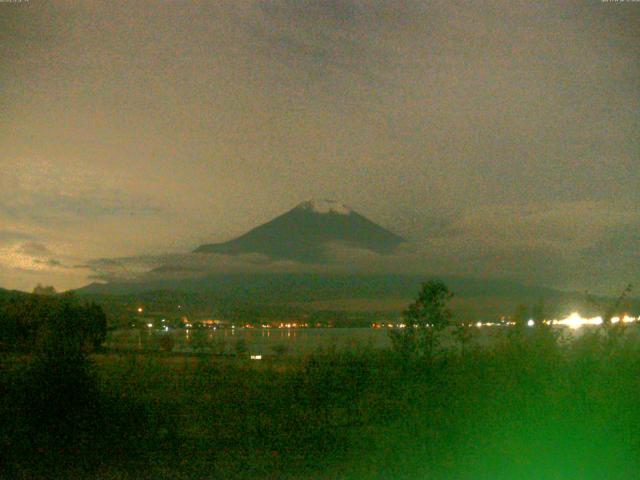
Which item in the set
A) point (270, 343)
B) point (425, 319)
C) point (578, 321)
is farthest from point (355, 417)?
point (270, 343)

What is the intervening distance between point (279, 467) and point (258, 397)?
440cm

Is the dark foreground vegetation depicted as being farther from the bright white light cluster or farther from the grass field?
the bright white light cluster

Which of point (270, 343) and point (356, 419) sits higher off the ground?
point (270, 343)

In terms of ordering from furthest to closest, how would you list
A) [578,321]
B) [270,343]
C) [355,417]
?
1. [270,343]
2. [578,321]
3. [355,417]

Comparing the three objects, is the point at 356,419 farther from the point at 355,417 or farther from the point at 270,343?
the point at 270,343

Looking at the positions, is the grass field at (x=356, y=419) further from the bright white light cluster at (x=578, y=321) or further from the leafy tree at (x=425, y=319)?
the leafy tree at (x=425, y=319)

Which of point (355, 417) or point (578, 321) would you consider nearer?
point (355, 417)

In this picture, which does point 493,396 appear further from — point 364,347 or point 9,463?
point 9,463

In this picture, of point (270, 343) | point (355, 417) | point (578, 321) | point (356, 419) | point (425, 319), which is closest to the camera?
point (356, 419)

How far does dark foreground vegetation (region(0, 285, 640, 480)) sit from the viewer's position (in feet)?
32.6

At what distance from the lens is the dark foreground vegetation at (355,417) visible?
9.94 meters

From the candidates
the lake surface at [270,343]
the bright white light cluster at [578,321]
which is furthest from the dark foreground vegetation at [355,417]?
the lake surface at [270,343]

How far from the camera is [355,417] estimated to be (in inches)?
509

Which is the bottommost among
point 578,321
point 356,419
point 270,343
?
point 356,419
